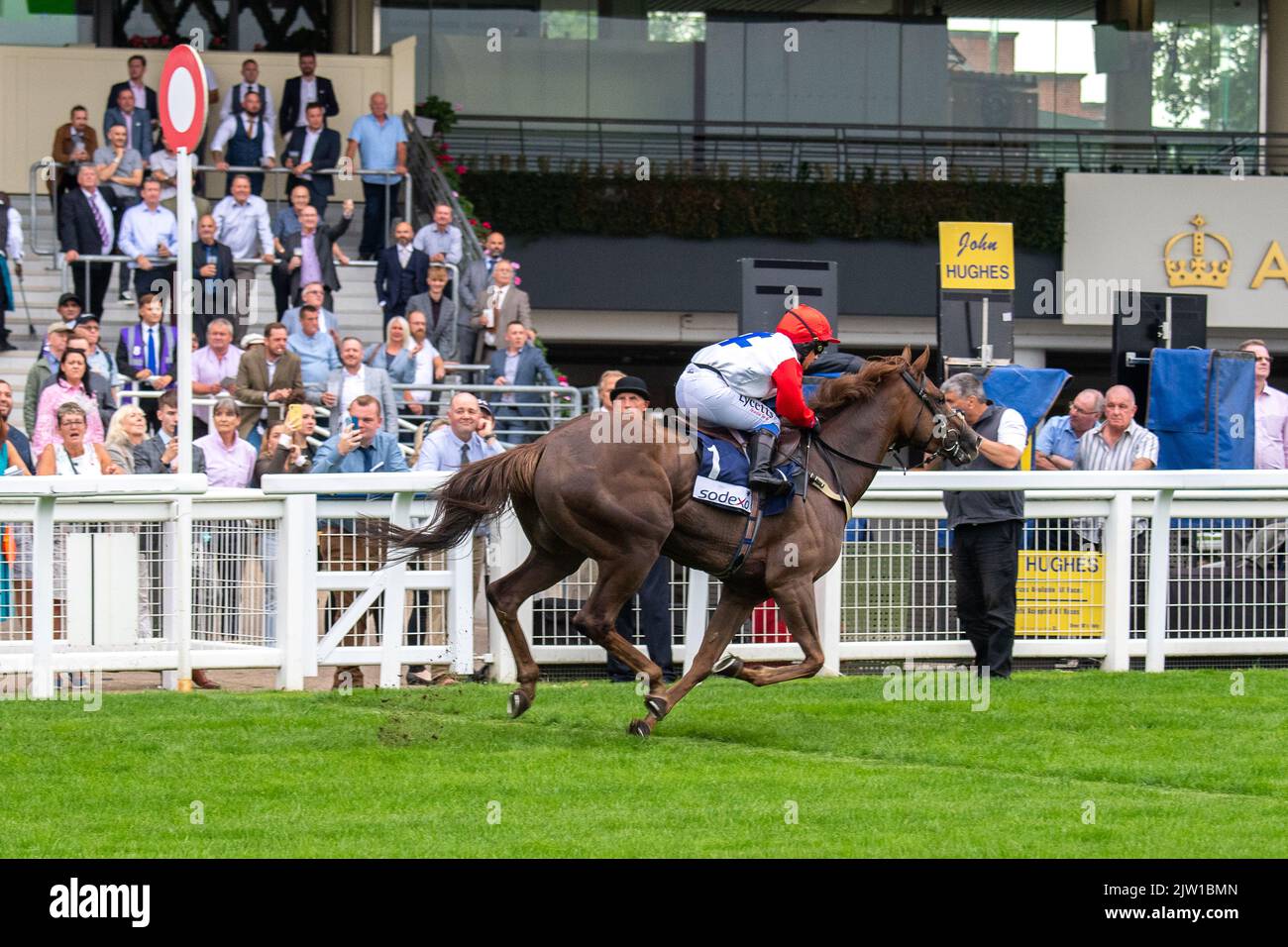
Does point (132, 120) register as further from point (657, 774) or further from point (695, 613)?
point (657, 774)

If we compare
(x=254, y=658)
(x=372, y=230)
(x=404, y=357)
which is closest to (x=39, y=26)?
(x=372, y=230)

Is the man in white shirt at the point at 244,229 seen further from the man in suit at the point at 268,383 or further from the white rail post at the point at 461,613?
the white rail post at the point at 461,613

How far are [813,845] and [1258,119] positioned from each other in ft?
77.5

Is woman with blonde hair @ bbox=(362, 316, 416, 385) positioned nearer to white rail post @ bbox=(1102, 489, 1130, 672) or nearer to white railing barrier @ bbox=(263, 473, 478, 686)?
white railing barrier @ bbox=(263, 473, 478, 686)

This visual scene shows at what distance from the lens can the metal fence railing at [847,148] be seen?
81.4 feet

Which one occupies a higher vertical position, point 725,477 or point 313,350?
point 313,350

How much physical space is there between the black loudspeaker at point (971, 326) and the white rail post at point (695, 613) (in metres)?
3.51

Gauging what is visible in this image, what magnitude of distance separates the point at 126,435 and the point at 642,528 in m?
4.56

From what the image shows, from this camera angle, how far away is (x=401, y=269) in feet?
52.9

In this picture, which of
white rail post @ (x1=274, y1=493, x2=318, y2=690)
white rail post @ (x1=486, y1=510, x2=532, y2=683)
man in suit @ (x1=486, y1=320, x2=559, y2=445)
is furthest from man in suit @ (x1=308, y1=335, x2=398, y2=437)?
white rail post @ (x1=274, y1=493, x2=318, y2=690)

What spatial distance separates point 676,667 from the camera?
10320 millimetres

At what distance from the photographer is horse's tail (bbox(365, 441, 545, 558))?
821 centimetres

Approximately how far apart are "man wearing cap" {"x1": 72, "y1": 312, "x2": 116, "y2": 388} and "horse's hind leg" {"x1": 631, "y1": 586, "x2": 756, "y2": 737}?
6279 millimetres

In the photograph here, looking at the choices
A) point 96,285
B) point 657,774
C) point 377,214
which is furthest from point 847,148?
point 657,774
